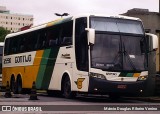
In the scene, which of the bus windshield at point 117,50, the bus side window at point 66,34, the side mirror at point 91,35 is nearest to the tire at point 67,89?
the bus side window at point 66,34

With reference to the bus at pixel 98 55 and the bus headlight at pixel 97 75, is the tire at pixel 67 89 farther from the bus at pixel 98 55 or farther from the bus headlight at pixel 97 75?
the bus headlight at pixel 97 75

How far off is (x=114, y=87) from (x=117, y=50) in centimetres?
152

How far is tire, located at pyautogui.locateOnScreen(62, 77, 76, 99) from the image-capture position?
2006 centimetres

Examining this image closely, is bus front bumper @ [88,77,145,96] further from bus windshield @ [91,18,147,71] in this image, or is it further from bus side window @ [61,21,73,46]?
bus side window @ [61,21,73,46]

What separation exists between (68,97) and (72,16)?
3546 mm

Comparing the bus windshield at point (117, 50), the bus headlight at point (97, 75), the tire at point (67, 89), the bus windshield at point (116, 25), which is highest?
the bus windshield at point (116, 25)

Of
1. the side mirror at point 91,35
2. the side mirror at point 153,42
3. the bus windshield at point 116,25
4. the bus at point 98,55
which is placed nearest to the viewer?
the side mirror at point 91,35

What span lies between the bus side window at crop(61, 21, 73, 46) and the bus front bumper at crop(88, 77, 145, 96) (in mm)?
2697

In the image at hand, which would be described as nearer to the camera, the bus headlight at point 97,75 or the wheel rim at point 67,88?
the bus headlight at point 97,75

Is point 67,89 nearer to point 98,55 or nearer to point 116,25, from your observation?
point 98,55

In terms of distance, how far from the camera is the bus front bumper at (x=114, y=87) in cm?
1816

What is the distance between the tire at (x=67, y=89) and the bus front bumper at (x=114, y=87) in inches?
74.0

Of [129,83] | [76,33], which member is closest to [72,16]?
[76,33]

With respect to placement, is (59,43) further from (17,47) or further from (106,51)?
(17,47)
